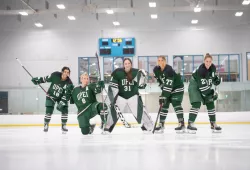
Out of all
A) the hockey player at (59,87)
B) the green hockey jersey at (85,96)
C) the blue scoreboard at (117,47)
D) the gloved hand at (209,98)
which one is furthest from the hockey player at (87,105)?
the blue scoreboard at (117,47)

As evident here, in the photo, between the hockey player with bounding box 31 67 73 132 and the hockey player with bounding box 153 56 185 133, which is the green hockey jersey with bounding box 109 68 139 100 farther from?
the hockey player with bounding box 31 67 73 132

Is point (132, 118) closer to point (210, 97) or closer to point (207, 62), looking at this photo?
point (210, 97)

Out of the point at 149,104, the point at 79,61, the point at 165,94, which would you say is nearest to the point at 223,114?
the point at 149,104

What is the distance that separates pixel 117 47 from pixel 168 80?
35.9ft

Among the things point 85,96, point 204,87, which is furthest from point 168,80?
point 85,96

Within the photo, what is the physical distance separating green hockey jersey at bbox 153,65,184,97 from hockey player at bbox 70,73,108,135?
0.80 metres

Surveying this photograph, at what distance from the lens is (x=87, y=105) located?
16.2 ft

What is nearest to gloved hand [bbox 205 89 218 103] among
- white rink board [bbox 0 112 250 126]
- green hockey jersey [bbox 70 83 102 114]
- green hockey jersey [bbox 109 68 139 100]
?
green hockey jersey [bbox 109 68 139 100]

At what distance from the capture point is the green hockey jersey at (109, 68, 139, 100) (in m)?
4.71

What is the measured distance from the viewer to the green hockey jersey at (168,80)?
4.73 m

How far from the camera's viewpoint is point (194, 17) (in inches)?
597

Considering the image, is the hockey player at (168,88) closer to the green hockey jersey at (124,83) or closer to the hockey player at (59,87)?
the green hockey jersey at (124,83)

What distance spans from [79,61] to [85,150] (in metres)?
13.2

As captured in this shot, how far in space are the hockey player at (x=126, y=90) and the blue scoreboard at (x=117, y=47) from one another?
35.5ft
